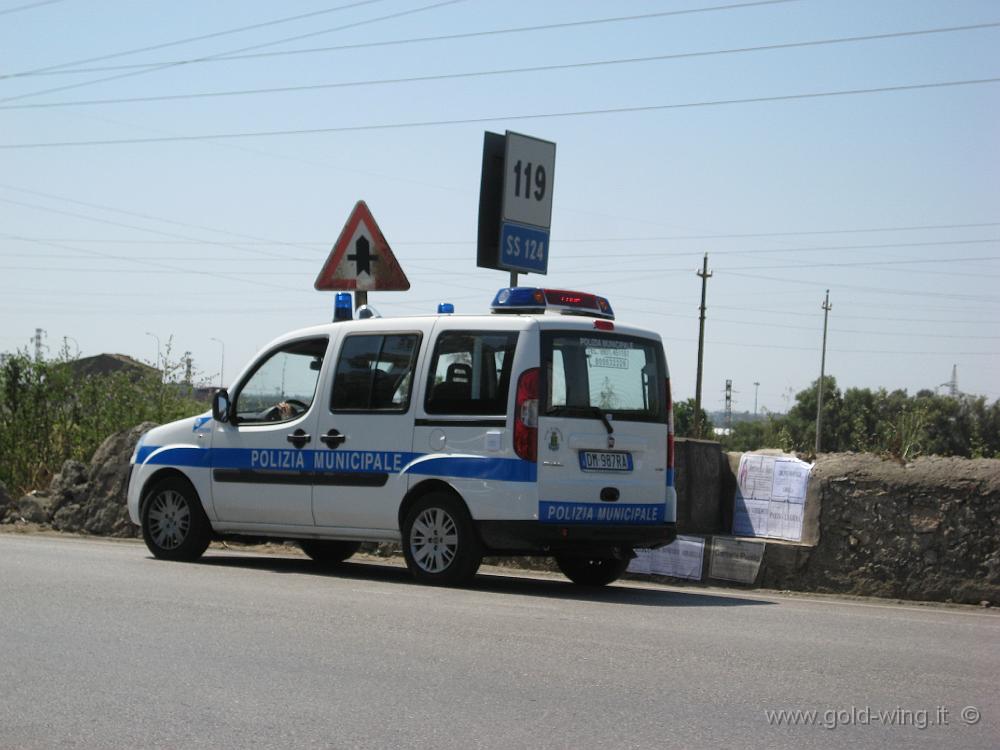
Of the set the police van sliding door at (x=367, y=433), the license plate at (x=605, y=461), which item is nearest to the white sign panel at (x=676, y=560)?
the license plate at (x=605, y=461)

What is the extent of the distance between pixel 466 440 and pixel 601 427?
1.02 meters

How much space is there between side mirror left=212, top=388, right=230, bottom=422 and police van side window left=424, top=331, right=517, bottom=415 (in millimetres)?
2329

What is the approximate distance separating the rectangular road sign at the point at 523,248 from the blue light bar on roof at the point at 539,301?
2672 mm

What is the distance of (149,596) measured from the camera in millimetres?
9586

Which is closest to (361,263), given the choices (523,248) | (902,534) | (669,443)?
(523,248)

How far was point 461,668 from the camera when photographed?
7.11 metres

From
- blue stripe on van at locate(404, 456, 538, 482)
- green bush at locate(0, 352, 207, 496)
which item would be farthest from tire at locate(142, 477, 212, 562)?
green bush at locate(0, 352, 207, 496)

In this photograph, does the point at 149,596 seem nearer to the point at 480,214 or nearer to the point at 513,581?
the point at 513,581

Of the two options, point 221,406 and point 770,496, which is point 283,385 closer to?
point 221,406

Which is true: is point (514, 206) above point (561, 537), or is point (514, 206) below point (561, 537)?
above

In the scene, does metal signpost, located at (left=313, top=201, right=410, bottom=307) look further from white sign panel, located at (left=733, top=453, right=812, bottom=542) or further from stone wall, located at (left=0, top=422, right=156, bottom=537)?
white sign panel, located at (left=733, top=453, right=812, bottom=542)

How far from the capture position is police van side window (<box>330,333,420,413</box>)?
441 inches

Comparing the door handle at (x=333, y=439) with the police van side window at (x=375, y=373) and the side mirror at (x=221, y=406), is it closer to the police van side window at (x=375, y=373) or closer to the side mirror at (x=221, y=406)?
the police van side window at (x=375, y=373)

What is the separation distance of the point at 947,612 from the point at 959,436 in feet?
257
